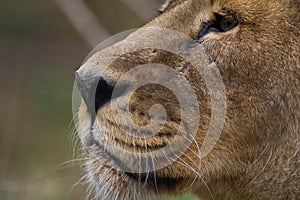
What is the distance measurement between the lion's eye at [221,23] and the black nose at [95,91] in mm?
396

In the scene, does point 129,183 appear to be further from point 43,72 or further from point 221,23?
point 43,72

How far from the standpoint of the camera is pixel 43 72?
6465 mm

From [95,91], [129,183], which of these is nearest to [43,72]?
[129,183]

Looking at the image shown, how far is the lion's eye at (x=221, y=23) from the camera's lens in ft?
9.86

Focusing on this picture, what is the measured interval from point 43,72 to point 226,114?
368cm

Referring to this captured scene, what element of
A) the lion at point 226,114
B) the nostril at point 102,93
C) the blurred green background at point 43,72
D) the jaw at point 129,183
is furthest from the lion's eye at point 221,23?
the blurred green background at point 43,72

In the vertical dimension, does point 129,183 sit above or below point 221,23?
below

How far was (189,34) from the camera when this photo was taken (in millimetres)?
3072

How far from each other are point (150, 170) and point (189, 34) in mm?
477

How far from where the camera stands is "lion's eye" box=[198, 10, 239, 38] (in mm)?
3004

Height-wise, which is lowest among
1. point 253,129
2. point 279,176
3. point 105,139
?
point 279,176

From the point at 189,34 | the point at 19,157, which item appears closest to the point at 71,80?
the point at 19,157

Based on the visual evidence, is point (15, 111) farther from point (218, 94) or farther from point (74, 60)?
point (218, 94)

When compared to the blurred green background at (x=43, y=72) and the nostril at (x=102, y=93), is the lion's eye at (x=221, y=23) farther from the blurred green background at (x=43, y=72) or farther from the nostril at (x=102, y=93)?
the blurred green background at (x=43, y=72)
